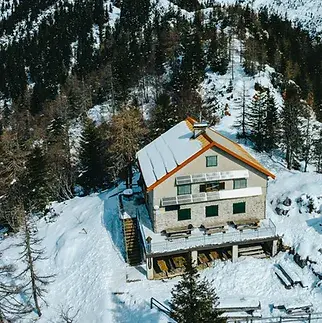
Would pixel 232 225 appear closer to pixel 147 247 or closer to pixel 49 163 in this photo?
pixel 147 247

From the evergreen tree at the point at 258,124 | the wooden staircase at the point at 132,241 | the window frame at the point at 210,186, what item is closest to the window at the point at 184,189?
the window frame at the point at 210,186

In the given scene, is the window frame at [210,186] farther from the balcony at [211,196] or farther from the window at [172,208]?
the window at [172,208]

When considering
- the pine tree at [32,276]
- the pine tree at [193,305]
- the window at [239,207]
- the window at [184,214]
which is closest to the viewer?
the pine tree at [193,305]

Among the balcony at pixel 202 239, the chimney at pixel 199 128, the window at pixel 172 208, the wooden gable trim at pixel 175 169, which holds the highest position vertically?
the chimney at pixel 199 128

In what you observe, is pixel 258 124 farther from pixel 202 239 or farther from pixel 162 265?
pixel 162 265

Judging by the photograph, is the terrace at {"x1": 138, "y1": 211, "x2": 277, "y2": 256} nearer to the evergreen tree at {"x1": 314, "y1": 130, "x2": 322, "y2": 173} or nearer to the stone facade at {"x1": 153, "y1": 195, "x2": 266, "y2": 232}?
the stone facade at {"x1": 153, "y1": 195, "x2": 266, "y2": 232}

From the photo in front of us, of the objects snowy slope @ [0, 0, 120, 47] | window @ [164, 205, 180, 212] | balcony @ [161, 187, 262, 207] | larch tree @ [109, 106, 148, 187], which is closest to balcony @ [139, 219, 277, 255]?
window @ [164, 205, 180, 212]

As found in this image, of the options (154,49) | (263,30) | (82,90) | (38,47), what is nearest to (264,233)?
(82,90)
